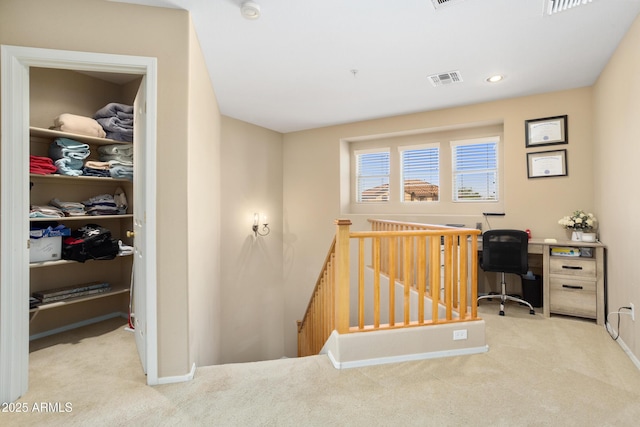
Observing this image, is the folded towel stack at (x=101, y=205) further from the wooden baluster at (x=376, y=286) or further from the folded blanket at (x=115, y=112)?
the wooden baluster at (x=376, y=286)

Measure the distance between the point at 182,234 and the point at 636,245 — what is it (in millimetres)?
3349

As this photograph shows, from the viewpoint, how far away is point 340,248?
2.50m

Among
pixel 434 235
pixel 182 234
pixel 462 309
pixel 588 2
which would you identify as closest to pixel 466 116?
pixel 588 2

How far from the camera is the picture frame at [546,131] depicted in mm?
3719

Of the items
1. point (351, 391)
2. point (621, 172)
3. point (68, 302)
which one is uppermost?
point (621, 172)

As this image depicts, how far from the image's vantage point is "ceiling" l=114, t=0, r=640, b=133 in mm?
2266

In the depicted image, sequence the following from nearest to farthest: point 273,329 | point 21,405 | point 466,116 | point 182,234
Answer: point 21,405 → point 182,234 → point 466,116 → point 273,329

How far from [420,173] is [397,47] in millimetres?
2612

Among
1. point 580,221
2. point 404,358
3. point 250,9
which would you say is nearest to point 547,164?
point 580,221

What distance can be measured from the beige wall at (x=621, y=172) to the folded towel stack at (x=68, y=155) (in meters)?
4.66

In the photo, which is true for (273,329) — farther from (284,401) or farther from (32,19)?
(32,19)

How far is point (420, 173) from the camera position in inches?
200

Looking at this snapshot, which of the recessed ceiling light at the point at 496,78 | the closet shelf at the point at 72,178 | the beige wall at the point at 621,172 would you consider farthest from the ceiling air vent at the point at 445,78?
the closet shelf at the point at 72,178

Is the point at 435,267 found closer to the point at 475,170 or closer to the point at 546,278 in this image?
the point at 546,278
